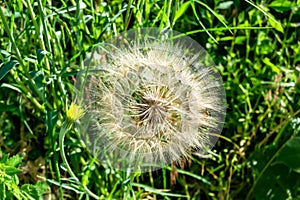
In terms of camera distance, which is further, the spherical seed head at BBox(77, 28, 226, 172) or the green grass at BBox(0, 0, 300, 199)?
the green grass at BBox(0, 0, 300, 199)

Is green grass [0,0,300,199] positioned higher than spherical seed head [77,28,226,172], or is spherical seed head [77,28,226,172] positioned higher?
spherical seed head [77,28,226,172]

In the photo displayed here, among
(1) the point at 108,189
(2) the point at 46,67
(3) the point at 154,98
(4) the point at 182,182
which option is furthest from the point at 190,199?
(3) the point at 154,98

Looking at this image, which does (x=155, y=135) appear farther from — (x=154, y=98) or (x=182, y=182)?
(x=182, y=182)

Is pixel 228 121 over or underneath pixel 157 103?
underneath

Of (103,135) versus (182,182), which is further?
(182,182)

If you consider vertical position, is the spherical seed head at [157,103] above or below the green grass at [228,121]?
above

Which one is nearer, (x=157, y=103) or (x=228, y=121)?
(x=157, y=103)

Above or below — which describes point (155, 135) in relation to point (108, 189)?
above

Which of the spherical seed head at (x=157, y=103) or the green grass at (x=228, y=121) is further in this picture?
the green grass at (x=228, y=121)
